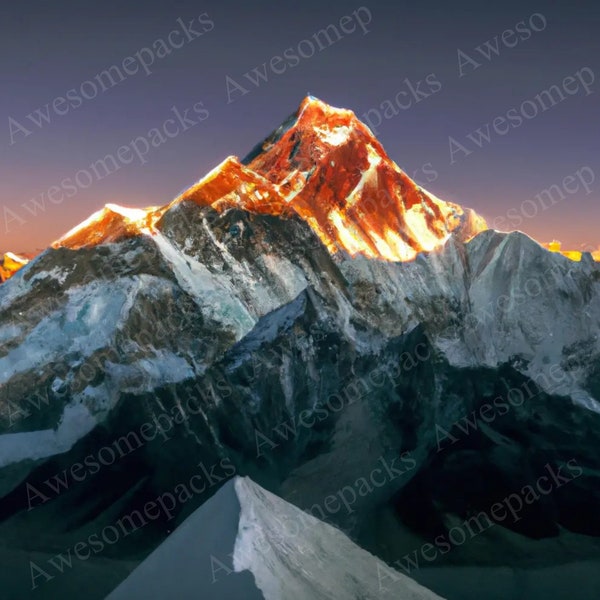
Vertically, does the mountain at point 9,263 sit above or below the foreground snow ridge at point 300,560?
above

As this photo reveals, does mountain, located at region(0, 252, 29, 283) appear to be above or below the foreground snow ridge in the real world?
above

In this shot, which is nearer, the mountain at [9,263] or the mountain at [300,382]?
the mountain at [300,382]

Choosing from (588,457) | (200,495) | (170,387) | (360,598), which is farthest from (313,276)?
(360,598)

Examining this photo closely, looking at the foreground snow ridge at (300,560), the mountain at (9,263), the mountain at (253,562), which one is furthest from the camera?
the mountain at (9,263)

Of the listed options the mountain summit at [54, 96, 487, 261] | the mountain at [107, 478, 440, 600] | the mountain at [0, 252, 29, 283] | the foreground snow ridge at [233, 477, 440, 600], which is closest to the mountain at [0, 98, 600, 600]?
the mountain summit at [54, 96, 487, 261]

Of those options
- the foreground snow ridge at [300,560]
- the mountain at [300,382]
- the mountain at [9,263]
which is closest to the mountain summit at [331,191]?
the mountain at [300,382]

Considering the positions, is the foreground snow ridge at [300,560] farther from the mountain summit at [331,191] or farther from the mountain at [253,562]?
the mountain summit at [331,191]

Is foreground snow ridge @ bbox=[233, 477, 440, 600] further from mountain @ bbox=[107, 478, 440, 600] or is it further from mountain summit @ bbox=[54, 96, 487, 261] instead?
mountain summit @ bbox=[54, 96, 487, 261]

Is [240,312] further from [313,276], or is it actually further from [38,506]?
[38,506]
